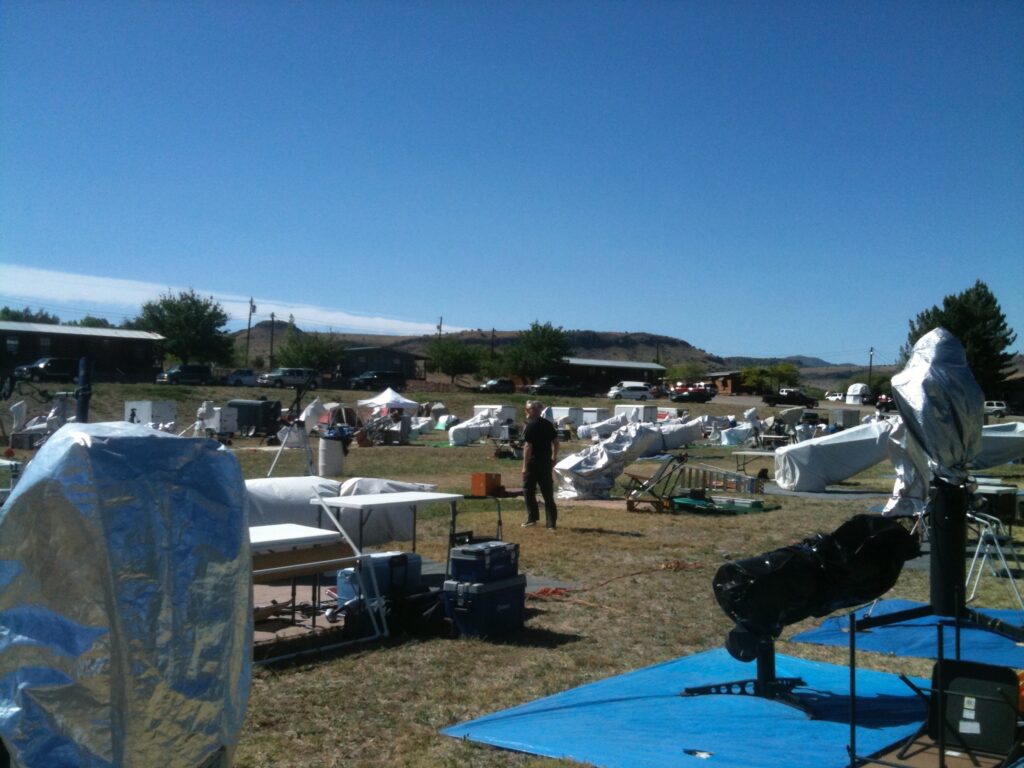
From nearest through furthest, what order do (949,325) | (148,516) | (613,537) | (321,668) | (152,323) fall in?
1. (148,516)
2. (321,668)
3. (613,537)
4. (949,325)
5. (152,323)

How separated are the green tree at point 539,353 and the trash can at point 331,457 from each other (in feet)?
202

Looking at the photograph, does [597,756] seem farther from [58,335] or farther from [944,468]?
[58,335]

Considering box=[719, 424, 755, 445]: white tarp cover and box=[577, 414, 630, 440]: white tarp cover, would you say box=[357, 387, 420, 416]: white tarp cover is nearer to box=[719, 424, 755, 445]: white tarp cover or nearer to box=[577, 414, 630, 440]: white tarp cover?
box=[577, 414, 630, 440]: white tarp cover

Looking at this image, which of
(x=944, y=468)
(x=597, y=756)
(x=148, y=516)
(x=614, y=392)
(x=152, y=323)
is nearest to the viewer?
(x=148, y=516)

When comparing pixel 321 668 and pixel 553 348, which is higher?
pixel 553 348

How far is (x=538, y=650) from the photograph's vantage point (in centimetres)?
823

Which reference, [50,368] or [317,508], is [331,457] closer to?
[317,508]

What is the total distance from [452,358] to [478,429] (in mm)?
49847

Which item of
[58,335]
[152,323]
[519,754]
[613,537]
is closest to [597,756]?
[519,754]

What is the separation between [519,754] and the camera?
19.0 feet

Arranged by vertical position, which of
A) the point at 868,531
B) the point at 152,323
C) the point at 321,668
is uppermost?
the point at 152,323

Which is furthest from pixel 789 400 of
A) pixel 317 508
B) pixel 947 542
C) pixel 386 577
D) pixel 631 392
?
pixel 386 577

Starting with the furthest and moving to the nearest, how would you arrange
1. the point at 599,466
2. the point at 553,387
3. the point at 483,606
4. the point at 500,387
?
the point at 553,387 < the point at 500,387 < the point at 599,466 < the point at 483,606

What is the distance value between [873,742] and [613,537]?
867cm
